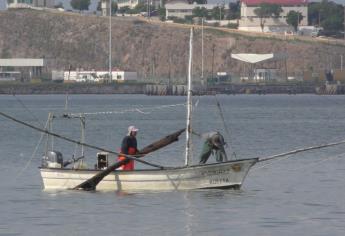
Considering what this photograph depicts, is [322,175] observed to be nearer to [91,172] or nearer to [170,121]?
[91,172]

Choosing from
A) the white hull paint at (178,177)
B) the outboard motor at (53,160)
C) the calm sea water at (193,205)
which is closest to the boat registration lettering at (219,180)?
the white hull paint at (178,177)

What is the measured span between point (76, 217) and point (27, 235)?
14.0 feet

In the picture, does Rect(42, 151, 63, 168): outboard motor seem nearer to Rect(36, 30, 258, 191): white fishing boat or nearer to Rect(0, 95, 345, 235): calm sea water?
Rect(36, 30, 258, 191): white fishing boat

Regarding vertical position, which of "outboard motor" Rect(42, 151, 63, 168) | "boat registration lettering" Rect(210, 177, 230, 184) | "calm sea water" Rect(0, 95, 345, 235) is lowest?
"calm sea water" Rect(0, 95, 345, 235)

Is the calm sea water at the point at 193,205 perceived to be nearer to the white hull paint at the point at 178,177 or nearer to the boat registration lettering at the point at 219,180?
the white hull paint at the point at 178,177

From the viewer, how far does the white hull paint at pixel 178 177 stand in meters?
49.2

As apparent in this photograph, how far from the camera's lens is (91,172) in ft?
165

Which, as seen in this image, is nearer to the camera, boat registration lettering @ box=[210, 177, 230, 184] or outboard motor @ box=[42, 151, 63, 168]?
boat registration lettering @ box=[210, 177, 230, 184]

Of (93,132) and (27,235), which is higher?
(27,235)

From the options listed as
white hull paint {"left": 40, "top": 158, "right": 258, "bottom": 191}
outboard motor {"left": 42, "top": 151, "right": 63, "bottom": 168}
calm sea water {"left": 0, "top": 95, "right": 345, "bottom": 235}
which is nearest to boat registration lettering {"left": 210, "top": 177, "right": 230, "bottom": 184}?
white hull paint {"left": 40, "top": 158, "right": 258, "bottom": 191}

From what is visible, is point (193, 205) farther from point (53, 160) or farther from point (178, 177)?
point (53, 160)

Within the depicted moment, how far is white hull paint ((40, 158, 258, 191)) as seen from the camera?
161ft

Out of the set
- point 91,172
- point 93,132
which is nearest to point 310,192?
point 91,172

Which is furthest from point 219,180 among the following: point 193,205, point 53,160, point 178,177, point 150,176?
point 53,160
